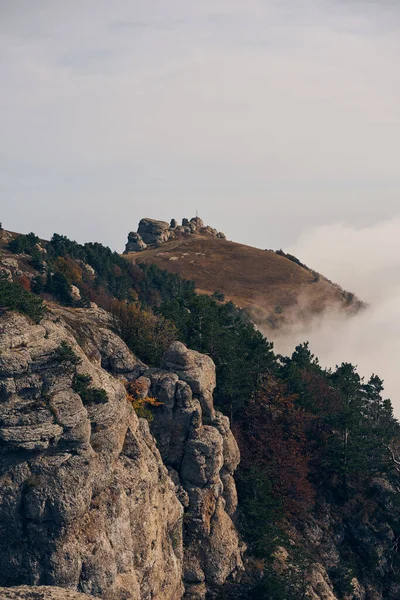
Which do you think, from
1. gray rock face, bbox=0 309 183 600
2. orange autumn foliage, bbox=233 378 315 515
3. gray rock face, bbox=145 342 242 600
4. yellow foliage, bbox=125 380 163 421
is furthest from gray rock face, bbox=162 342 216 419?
gray rock face, bbox=0 309 183 600

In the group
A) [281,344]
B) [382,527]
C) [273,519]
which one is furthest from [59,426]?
[281,344]

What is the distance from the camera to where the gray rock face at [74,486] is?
45781mm

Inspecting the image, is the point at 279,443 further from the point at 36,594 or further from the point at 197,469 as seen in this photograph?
the point at 36,594

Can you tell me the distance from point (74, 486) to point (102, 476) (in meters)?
2.76

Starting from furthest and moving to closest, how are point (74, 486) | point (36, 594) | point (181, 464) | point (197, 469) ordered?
point (181, 464), point (197, 469), point (74, 486), point (36, 594)

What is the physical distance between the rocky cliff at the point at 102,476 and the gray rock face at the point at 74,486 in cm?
7

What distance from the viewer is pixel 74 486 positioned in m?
46.6

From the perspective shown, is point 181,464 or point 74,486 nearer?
point 74,486

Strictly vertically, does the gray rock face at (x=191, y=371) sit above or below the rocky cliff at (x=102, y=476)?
above

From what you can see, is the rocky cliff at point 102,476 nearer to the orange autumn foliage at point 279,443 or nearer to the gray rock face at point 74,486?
the gray rock face at point 74,486

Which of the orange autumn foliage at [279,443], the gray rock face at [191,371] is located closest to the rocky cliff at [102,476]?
the gray rock face at [191,371]

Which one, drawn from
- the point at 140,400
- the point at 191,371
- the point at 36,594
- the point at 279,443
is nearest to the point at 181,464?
the point at 140,400

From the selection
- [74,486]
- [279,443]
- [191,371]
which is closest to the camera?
[74,486]

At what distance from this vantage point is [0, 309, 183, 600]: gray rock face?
45781mm
